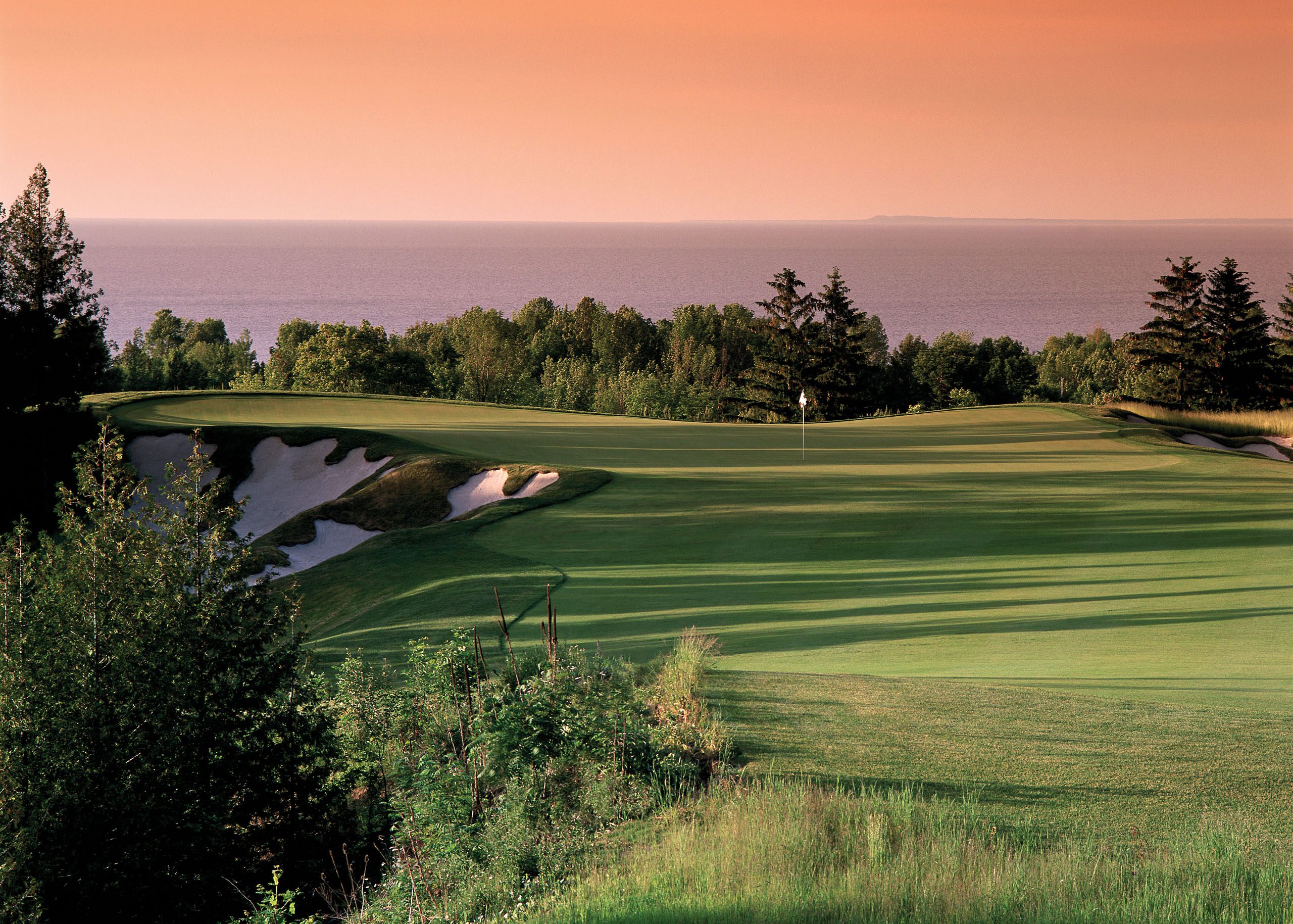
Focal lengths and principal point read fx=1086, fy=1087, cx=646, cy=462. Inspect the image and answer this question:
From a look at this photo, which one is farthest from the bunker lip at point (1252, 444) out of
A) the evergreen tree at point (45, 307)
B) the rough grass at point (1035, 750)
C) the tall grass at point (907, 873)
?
the evergreen tree at point (45, 307)

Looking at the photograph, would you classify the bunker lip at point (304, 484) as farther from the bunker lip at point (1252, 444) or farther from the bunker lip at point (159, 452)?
the bunker lip at point (1252, 444)

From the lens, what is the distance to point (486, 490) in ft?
75.3

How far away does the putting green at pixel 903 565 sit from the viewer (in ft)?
34.5

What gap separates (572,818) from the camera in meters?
7.35

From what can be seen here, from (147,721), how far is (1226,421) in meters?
36.7

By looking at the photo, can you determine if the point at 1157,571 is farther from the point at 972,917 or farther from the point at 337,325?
the point at 337,325

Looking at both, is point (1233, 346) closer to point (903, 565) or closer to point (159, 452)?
point (903, 565)

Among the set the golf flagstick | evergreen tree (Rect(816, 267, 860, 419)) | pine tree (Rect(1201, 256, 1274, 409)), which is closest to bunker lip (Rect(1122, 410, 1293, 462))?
the golf flagstick

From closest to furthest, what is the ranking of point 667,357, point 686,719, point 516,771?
1. point 516,771
2. point 686,719
3. point 667,357

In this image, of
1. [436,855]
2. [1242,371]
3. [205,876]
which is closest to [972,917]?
[436,855]

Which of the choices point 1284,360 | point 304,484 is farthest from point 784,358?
point 304,484

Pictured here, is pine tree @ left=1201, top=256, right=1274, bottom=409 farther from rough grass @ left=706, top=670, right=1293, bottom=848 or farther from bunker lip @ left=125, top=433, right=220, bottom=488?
rough grass @ left=706, top=670, right=1293, bottom=848

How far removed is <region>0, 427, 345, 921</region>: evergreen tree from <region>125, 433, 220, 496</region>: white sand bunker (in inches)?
792

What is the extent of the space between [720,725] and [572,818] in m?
1.36
